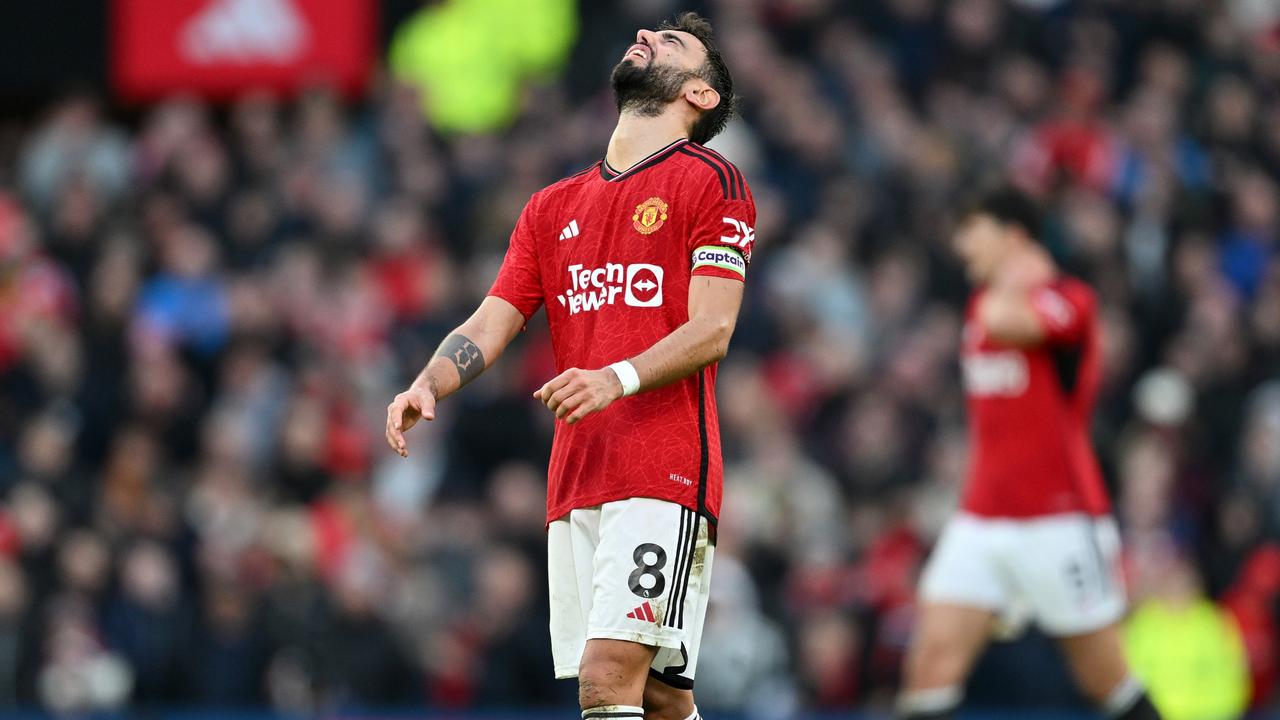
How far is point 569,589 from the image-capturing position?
242 inches

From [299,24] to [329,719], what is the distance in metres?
8.41

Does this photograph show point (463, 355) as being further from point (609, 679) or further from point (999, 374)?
point (999, 374)

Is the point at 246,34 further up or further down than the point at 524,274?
further up

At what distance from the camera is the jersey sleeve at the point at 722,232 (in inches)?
233

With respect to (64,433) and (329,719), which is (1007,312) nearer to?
(329,719)

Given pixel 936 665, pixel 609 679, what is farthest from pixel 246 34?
pixel 609 679

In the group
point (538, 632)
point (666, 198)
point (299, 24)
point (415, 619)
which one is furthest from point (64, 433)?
point (666, 198)

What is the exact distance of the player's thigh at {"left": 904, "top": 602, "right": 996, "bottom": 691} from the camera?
8914 mm

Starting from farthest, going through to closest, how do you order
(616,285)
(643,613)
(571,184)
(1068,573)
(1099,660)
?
1. (1068,573)
2. (1099,660)
3. (571,184)
4. (616,285)
5. (643,613)

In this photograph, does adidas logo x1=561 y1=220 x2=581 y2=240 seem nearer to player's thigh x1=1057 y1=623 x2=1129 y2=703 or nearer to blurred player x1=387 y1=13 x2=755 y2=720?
blurred player x1=387 y1=13 x2=755 y2=720

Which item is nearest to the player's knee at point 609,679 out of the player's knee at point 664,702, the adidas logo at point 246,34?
the player's knee at point 664,702

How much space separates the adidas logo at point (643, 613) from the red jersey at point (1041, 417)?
3628 mm

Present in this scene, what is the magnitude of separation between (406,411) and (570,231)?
2.77 ft

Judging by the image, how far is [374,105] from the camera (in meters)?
18.4
